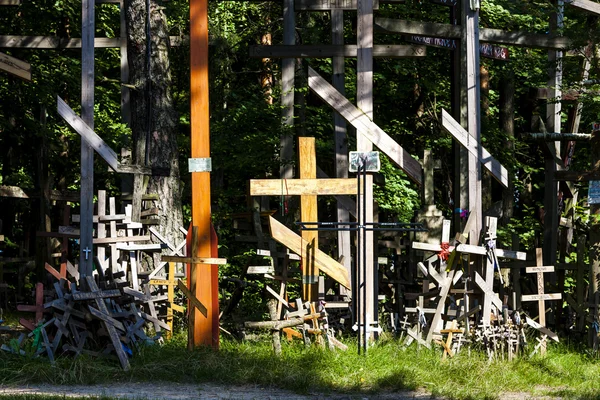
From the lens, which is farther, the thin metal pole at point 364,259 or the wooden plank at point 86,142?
the wooden plank at point 86,142

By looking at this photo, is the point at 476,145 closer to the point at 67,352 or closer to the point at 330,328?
the point at 330,328

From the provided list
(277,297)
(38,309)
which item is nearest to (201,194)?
(277,297)

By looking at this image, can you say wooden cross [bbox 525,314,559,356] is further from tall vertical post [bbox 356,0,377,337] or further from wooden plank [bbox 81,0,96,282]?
Result: wooden plank [bbox 81,0,96,282]

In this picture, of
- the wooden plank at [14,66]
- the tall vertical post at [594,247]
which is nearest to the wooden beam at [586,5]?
the tall vertical post at [594,247]

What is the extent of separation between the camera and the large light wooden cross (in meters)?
13.4

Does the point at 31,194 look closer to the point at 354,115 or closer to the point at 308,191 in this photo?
the point at 308,191

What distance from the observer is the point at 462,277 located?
45.1 feet

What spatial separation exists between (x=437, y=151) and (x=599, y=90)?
10.2 meters

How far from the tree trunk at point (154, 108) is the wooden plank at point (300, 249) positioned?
4.02m

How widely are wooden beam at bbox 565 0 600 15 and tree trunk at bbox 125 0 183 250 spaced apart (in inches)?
247

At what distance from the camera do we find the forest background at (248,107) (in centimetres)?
2138

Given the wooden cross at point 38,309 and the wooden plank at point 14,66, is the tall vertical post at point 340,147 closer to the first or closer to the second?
the wooden cross at point 38,309

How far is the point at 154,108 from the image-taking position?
17.1m

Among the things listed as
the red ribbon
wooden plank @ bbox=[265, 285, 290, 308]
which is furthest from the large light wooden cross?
the red ribbon
